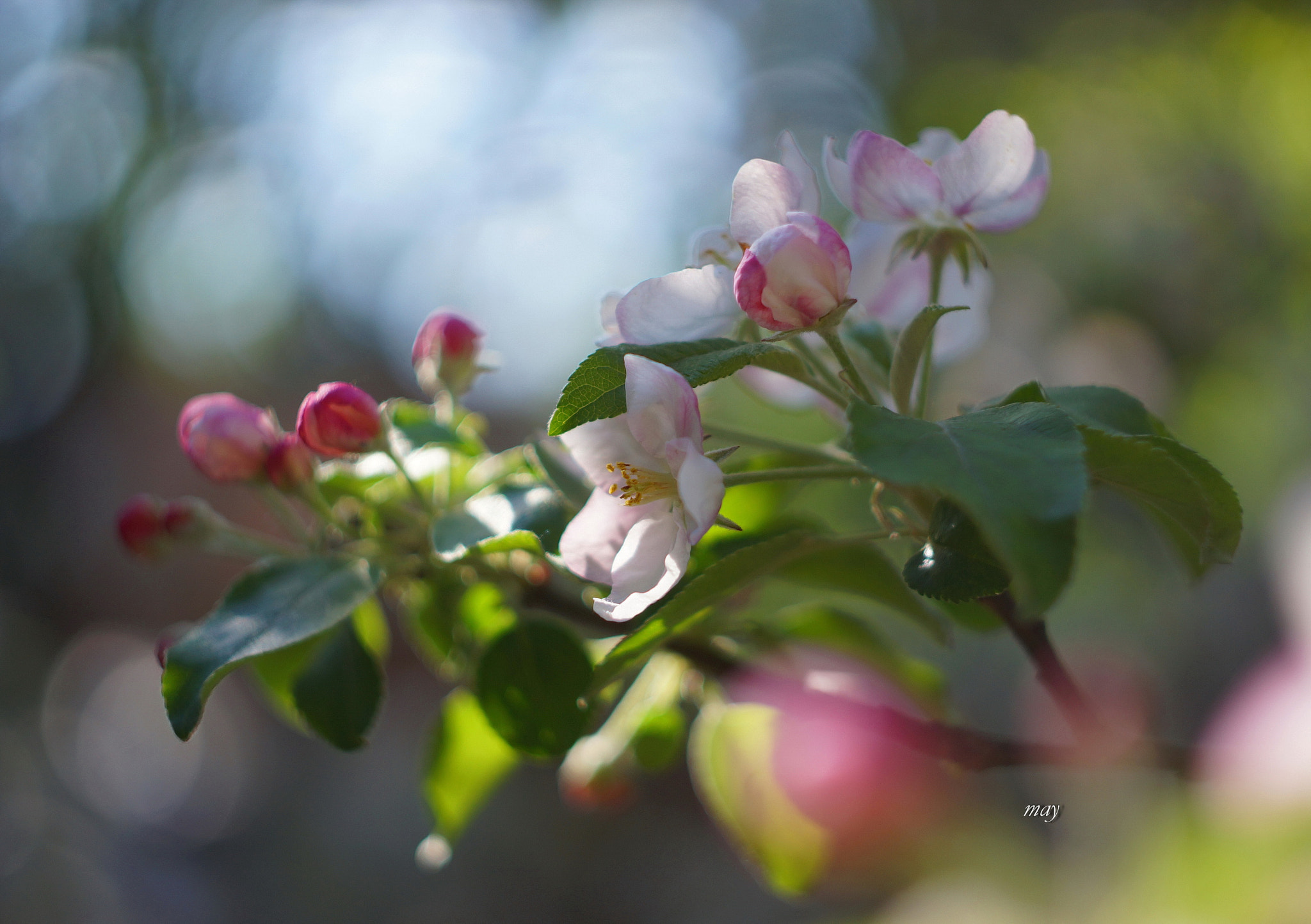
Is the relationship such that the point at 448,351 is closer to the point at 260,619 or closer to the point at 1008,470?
the point at 260,619

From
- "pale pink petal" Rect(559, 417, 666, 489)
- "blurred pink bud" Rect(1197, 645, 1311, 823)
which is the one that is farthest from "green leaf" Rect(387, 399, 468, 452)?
"blurred pink bud" Rect(1197, 645, 1311, 823)

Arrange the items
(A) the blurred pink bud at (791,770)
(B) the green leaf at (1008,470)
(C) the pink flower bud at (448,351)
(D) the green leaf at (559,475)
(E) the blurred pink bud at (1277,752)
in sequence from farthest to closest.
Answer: (E) the blurred pink bud at (1277,752), (A) the blurred pink bud at (791,770), (C) the pink flower bud at (448,351), (D) the green leaf at (559,475), (B) the green leaf at (1008,470)

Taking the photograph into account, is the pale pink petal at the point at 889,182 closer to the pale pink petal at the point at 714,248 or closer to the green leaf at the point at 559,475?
the pale pink petal at the point at 714,248

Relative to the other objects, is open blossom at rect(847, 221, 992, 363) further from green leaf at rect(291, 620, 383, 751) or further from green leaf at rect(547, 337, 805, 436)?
green leaf at rect(291, 620, 383, 751)

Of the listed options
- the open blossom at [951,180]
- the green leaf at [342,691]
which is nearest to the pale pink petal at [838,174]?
the open blossom at [951,180]

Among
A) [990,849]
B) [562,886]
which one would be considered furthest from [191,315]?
[990,849]

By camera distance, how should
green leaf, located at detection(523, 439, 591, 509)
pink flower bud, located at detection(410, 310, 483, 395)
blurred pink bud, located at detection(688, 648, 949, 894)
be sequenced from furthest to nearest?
1. blurred pink bud, located at detection(688, 648, 949, 894)
2. pink flower bud, located at detection(410, 310, 483, 395)
3. green leaf, located at detection(523, 439, 591, 509)
